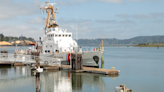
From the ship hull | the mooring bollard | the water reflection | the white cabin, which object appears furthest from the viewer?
the white cabin

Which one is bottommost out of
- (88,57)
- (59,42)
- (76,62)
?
(76,62)

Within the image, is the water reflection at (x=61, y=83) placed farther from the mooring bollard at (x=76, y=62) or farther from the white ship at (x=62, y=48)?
the white ship at (x=62, y=48)

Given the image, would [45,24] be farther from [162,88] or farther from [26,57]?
[162,88]

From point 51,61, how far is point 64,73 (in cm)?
563

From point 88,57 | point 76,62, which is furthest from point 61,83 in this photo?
point 88,57

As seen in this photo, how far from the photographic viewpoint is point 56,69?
3309cm

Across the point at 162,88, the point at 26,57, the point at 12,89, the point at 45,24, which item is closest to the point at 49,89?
the point at 12,89

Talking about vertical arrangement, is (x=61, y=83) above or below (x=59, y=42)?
below

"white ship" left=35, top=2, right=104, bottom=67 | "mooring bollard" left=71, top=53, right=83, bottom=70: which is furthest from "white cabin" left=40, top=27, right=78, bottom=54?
"mooring bollard" left=71, top=53, right=83, bottom=70

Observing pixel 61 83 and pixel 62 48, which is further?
pixel 62 48

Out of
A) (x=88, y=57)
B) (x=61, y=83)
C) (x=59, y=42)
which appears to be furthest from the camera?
(x=59, y=42)

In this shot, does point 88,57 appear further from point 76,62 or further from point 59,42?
point 59,42

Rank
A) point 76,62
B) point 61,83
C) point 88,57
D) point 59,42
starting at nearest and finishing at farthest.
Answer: point 61,83, point 76,62, point 88,57, point 59,42

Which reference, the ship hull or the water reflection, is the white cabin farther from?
the water reflection
